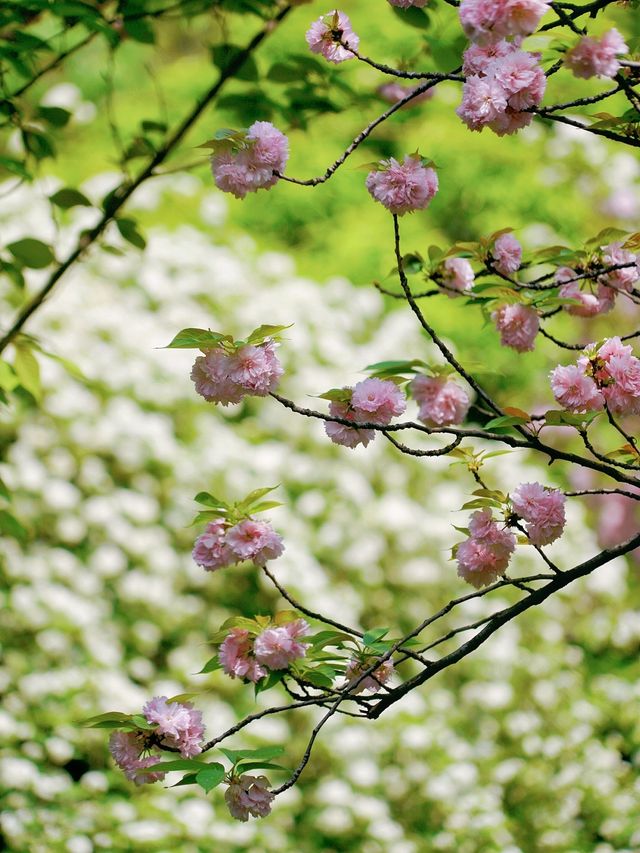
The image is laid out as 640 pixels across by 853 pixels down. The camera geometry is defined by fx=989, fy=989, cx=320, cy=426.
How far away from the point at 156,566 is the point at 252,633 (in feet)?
6.83

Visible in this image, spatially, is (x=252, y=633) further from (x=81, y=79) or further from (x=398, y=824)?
(x=81, y=79)

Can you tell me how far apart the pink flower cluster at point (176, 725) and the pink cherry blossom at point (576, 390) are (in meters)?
0.54

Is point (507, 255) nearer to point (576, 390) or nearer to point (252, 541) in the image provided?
point (576, 390)

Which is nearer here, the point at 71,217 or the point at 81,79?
the point at 71,217

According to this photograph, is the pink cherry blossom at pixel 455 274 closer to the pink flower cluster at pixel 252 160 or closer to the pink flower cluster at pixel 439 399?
the pink flower cluster at pixel 439 399

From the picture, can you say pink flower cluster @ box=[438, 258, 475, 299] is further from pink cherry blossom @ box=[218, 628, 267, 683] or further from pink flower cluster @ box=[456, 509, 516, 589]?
pink cherry blossom @ box=[218, 628, 267, 683]

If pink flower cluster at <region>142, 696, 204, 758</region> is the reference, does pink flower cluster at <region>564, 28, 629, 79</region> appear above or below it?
above

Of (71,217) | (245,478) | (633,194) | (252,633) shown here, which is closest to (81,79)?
(71,217)

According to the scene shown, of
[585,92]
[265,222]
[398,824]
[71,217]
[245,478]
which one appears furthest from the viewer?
[265,222]

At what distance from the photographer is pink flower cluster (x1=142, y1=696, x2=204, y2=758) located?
41.3 inches

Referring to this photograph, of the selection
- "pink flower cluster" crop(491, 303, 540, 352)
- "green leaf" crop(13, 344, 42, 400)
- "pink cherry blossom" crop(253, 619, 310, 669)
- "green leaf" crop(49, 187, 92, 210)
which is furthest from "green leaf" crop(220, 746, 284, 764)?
"green leaf" crop(49, 187, 92, 210)

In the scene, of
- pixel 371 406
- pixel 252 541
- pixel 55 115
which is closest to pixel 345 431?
pixel 371 406

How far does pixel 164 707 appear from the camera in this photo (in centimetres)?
106

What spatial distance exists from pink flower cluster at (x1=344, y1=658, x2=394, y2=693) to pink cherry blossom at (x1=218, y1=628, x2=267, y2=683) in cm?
11
